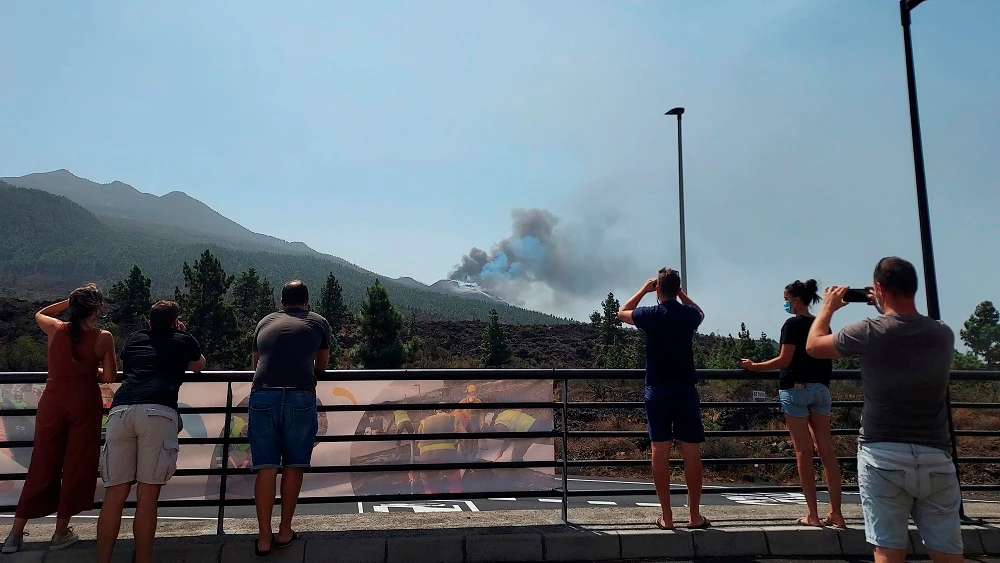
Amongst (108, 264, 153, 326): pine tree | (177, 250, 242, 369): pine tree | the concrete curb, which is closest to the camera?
the concrete curb

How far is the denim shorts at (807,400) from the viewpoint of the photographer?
17.3ft

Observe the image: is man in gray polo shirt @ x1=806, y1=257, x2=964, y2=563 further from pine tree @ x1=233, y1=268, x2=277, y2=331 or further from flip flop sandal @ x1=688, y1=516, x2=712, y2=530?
pine tree @ x1=233, y1=268, x2=277, y2=331

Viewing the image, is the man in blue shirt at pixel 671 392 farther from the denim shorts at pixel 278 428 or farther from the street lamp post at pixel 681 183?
the street lamp post at pixel 681 183

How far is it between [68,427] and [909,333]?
5401 millimetres

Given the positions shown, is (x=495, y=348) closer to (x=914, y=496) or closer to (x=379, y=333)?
(x=379, y=333)

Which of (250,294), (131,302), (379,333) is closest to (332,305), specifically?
(250,294)

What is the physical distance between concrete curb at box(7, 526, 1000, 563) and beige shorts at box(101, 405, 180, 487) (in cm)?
68

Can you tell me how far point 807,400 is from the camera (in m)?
5.30

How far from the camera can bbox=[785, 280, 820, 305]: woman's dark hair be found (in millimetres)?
5418

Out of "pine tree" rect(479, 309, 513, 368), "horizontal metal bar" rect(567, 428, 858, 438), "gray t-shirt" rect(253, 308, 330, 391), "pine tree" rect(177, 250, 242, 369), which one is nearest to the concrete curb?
"horizontal metal bar" rect(567, 428, 858, 438)

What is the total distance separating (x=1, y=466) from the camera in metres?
5.30

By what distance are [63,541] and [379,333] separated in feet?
122

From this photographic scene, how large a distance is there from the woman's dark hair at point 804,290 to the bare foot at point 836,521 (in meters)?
1.75

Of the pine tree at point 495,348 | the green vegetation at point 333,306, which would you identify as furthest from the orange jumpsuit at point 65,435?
the green vegetation at point 333,306
